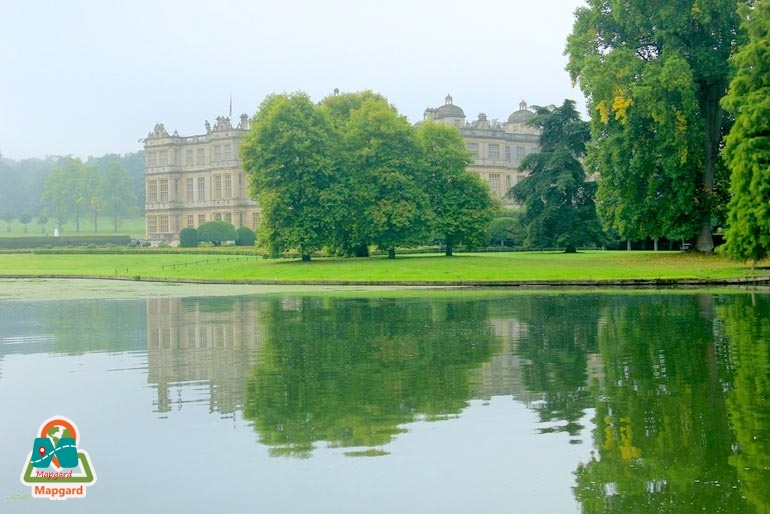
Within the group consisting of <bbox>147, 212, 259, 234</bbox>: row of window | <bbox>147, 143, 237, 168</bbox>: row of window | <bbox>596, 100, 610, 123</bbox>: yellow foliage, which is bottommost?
<bbox>147, 212, 259, 234</bbox>: row of window

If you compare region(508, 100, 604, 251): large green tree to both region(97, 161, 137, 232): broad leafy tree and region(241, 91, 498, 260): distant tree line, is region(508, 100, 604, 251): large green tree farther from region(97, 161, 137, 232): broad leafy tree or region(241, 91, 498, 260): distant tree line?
region(97, 161, 137, 232): broad leafy tree

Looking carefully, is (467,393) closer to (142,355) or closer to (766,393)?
(766,393)

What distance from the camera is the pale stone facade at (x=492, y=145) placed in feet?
353

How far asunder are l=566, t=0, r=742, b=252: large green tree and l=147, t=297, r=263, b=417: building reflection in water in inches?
834

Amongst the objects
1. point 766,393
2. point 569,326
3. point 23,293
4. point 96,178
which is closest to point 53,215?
point 96,178

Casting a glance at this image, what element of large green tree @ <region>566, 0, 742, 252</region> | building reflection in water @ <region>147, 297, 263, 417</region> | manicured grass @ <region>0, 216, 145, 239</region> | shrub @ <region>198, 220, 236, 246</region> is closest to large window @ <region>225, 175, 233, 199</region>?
shrub @ <region>198, 220, 236, 246</region>

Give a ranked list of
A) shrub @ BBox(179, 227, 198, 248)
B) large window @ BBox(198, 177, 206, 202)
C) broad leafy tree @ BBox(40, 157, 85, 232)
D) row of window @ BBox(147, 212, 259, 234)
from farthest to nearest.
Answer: broad leafy tree @ BBox(40, 157, 85, 232) → large window @ BBox(198, 177, 206, 202) → row of window @ BBox(147, 212, 259, 234) → shrub @ BBox(179, 227, 198, 248)

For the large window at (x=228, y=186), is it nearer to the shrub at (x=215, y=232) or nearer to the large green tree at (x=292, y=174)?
the shrub at (x=215, y=232)

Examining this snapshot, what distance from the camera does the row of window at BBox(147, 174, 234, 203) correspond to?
10469 cm

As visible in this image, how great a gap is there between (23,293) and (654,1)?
28.9 meters

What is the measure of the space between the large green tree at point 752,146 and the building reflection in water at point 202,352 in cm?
1807

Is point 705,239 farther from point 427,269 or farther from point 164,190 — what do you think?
point 164,190

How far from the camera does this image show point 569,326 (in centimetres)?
2200

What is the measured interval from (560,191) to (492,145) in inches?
1822
